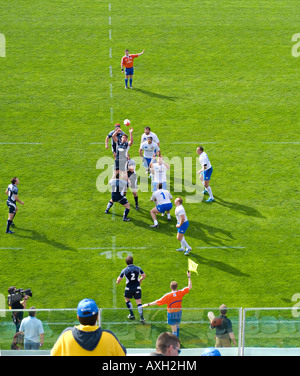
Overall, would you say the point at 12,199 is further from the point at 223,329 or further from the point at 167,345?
the point at 167,345

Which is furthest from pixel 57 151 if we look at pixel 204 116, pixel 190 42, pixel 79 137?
pixel 190 42

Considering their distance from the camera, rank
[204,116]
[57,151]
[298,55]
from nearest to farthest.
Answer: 1. [57,151]
2. [204,116]
3. [298,55]

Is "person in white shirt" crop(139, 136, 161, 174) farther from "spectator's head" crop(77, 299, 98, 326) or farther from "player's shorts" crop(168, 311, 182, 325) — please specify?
"spectator's head" crop(77, 299, 98, 326)

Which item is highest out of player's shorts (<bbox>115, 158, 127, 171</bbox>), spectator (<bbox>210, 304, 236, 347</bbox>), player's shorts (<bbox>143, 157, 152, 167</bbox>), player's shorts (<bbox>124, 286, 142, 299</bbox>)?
player's shorts (<bbox>143, 157, 152, 167</bbox>)

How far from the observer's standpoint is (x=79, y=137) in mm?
21922

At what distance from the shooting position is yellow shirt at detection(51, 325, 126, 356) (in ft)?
17.9

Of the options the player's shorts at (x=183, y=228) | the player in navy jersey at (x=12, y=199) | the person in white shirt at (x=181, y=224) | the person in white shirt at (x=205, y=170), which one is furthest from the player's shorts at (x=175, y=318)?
the person in white shirt at (x=205, y=170)

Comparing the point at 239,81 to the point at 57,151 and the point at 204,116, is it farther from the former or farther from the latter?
the point at 57,151

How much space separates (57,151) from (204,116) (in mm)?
6088

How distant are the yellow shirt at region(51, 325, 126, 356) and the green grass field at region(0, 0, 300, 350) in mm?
8391

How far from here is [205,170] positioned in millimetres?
17578

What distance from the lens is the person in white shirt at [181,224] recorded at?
14.9 metres

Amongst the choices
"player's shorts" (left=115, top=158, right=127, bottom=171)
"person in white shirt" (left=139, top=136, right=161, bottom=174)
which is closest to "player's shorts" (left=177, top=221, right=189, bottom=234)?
"player's shorts" (left=115, top=158, right=127, bottom=171)

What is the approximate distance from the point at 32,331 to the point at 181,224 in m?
5.91
